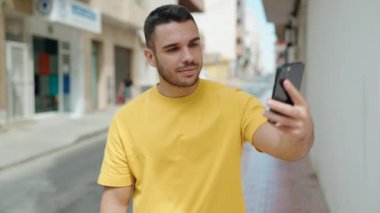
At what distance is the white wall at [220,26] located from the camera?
3068 inches

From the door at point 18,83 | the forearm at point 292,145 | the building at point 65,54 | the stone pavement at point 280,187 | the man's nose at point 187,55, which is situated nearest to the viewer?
the forearm at point 292,145

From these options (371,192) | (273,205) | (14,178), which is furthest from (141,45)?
(371,192)

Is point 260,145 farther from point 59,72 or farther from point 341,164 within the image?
point 59,72

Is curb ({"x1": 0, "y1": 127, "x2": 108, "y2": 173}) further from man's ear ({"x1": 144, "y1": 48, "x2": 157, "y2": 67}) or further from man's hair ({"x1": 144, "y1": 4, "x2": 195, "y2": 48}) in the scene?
man's hair ({"x1": 144, "y1": 4, "x2": 195, "y2": 48})

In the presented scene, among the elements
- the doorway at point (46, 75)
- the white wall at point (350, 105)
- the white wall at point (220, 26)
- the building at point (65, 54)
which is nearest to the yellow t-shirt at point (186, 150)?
the white wall at point (350, 105)

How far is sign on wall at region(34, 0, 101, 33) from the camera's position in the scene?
14375mm

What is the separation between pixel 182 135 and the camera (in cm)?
170

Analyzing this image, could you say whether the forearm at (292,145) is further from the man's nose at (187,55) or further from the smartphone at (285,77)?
the man's nose at (187,55)

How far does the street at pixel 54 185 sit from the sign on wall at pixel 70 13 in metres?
5.59

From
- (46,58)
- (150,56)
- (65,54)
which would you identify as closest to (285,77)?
(150,56)

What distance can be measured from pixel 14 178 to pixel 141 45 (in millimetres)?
19787

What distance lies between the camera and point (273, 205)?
5.80m

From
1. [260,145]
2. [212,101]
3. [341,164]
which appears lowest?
[341,164]

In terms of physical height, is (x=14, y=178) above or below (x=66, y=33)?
Answer: below
